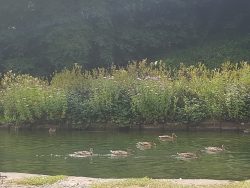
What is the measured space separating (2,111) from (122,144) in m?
13.1

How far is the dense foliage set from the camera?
164ft

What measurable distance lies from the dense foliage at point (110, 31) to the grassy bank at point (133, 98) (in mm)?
14716

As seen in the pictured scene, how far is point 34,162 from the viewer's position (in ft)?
67.0

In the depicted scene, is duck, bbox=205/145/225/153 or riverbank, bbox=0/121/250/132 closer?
duck, bbox=205/145/225/153

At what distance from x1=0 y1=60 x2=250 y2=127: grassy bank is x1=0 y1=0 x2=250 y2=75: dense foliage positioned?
1472cm

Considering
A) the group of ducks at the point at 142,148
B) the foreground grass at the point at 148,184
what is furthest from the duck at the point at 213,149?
the foreground grass at the point at 148,184

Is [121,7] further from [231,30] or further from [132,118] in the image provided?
[132,118]

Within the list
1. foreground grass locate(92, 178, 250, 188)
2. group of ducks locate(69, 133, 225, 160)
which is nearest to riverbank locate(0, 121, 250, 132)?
group of ducks locate(69, 133, 225, 160)

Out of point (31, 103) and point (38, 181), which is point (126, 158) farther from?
point (31, 103)

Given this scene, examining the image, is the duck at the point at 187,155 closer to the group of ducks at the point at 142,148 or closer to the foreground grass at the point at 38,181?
the group of ducks at the point at 142,148

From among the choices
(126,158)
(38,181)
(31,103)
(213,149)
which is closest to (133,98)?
(31,103)

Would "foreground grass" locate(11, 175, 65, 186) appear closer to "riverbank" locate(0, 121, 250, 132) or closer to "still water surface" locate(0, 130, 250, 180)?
"still water surface" locate(0, 130, 250, 180)

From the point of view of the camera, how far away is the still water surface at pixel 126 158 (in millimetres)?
18156

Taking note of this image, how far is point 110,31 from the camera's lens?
172ft
